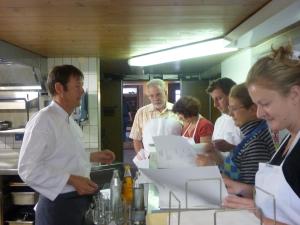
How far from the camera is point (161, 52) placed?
3.25m

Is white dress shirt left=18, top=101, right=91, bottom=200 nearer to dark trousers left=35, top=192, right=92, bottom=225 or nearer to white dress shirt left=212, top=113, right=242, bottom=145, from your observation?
dark trousers left=35, top=192, right=92, bottom=225

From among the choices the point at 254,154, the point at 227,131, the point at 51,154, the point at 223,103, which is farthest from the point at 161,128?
the point at 254,154

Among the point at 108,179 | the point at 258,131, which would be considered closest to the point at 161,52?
the point at 108,179

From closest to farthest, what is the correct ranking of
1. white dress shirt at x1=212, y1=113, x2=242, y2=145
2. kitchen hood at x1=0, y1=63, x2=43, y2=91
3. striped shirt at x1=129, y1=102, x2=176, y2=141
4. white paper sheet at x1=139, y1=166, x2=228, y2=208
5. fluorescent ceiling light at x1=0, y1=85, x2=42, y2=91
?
white paper sheet at x1=139, y1=166, x2=228, y2=208, white dress shirt at x1=212, y1=113, x2=242, y2=145, striped shirt at x1=129, y1=102, x2=176, y2=141, kitchen hood at x1=0, y1=63, x2=43, y2=91, fluorescent ceiling light at x1=0, y1=85, x2=42, y2=91

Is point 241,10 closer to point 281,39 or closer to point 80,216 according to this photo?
point 281,39

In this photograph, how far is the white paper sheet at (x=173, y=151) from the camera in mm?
1267

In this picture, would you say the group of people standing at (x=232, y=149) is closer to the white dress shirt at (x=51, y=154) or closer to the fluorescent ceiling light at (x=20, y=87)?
the white dress shirt at (x=51, y=154)

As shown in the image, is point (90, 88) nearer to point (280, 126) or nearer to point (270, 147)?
point (270, 147)

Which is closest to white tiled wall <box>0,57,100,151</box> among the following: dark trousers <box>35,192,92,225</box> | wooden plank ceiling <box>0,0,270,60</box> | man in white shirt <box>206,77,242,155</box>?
wooden plank ceiling <box>0,0,270,60</box>

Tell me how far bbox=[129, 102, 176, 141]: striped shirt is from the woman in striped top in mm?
1559

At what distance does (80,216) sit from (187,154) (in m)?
0.75

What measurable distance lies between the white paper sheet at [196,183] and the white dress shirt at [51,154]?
2.39 feet

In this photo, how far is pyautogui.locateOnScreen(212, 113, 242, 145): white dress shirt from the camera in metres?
2.45

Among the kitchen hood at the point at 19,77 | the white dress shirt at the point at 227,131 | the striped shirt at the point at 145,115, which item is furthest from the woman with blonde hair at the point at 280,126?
the kitchen hood at the point at 19,77
